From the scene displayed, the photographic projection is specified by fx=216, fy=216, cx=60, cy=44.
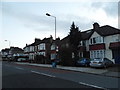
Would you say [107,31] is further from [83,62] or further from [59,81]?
[59,81]

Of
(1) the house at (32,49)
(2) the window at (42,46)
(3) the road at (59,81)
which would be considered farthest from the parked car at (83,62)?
(1) the house at (32,49)

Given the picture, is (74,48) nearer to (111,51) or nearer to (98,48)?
(98,48)

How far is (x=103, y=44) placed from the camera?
40.4 m

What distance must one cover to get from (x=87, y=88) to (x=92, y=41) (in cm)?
3248

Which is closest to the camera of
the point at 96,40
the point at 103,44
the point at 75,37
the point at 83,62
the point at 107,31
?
the point at 83,62

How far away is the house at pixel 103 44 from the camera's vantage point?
37875 millimetres

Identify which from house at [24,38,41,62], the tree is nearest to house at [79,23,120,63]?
the tree

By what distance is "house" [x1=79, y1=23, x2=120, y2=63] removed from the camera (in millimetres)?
37875

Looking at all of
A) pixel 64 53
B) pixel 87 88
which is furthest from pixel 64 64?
pixel 87 88

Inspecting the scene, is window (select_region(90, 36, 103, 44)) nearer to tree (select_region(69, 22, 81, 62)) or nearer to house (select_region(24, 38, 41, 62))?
tree (select_region(69, 22, 81, 62))

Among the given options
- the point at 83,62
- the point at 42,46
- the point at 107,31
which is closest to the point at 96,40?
the point at 107,31

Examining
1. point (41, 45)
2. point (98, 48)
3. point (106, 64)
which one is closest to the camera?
point (106, 64)

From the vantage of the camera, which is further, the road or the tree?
the tree

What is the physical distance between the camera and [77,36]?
4356cm
